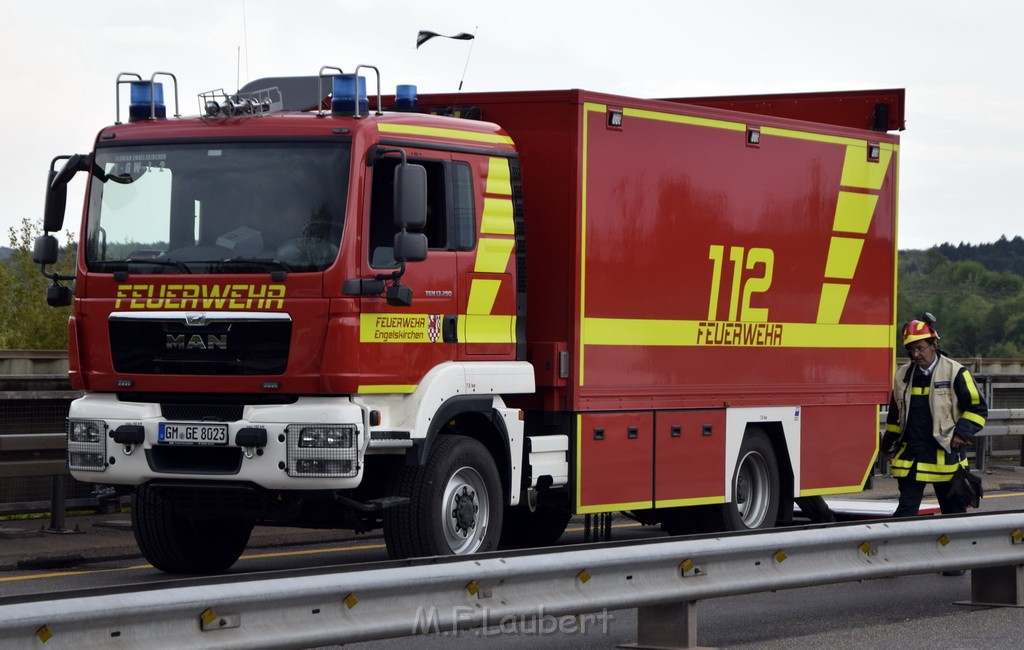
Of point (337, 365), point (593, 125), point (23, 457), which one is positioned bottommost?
point (23, 457)

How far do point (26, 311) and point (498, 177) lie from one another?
72.6 metres

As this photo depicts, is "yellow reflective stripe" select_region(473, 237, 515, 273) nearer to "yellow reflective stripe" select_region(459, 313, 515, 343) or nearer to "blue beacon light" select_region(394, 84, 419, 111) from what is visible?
"yellow reflective stripe" select_region(459, 313, 515, 343)

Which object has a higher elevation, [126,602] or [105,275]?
[105,275]

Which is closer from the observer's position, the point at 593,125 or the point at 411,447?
the point at 411,447

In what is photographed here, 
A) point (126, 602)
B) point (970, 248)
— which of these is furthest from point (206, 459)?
point (970, 248)

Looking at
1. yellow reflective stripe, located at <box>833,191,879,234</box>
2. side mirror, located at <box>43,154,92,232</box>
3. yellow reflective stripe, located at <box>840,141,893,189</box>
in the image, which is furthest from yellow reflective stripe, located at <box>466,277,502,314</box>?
yellow reflective stripe, located at <box>840,141,893,189</box>

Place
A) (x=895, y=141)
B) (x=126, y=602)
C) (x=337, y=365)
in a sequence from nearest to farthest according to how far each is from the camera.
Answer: (x=126, y=602), (x=337, y=365), (x=895, y=141)

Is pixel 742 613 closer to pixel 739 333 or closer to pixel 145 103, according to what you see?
pixel 739 333

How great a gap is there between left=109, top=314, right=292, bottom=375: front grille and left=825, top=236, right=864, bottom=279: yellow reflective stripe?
5.16 meters

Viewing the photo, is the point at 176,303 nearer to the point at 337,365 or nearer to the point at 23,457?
the point at 337,365

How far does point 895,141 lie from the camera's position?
13922mm

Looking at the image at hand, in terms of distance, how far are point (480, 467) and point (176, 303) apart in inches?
81.5

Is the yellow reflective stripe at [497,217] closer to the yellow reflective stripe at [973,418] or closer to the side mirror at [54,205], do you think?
the side mirror at [54,205]

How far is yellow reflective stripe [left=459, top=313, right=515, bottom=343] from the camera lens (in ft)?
34.2
